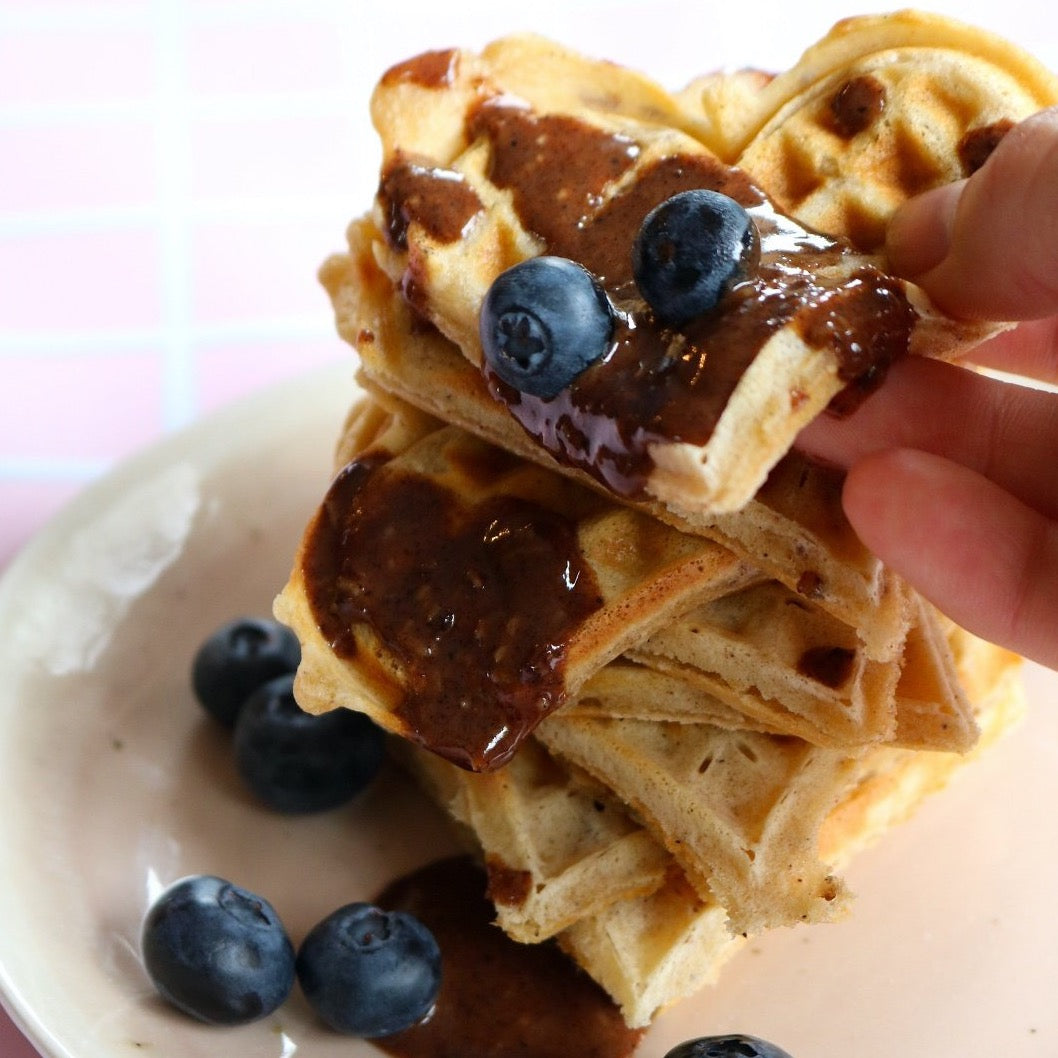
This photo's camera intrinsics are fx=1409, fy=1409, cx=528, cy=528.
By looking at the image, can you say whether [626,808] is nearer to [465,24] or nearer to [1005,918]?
[1005,918]

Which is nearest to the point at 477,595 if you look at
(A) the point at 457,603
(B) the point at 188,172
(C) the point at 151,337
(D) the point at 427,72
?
(A) the point at 457,603

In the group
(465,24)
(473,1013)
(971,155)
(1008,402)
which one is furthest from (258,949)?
(465,24)

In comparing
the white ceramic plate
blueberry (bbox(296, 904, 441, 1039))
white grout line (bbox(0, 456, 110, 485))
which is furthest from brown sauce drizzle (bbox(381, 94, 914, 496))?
white grout line (bbox(0, 456, 110, 485))

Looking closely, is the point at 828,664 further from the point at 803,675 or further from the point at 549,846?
the point at 549,846

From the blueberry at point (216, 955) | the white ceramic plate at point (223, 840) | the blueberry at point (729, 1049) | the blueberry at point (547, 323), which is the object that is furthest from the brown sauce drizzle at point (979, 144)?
the blueberry at point (216, 955)

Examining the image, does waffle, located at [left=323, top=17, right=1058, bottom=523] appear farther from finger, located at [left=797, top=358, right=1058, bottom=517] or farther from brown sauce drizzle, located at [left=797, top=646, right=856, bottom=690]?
brown sauce drizzle, located at [left=797, top=646, right=856, bottom=690]
